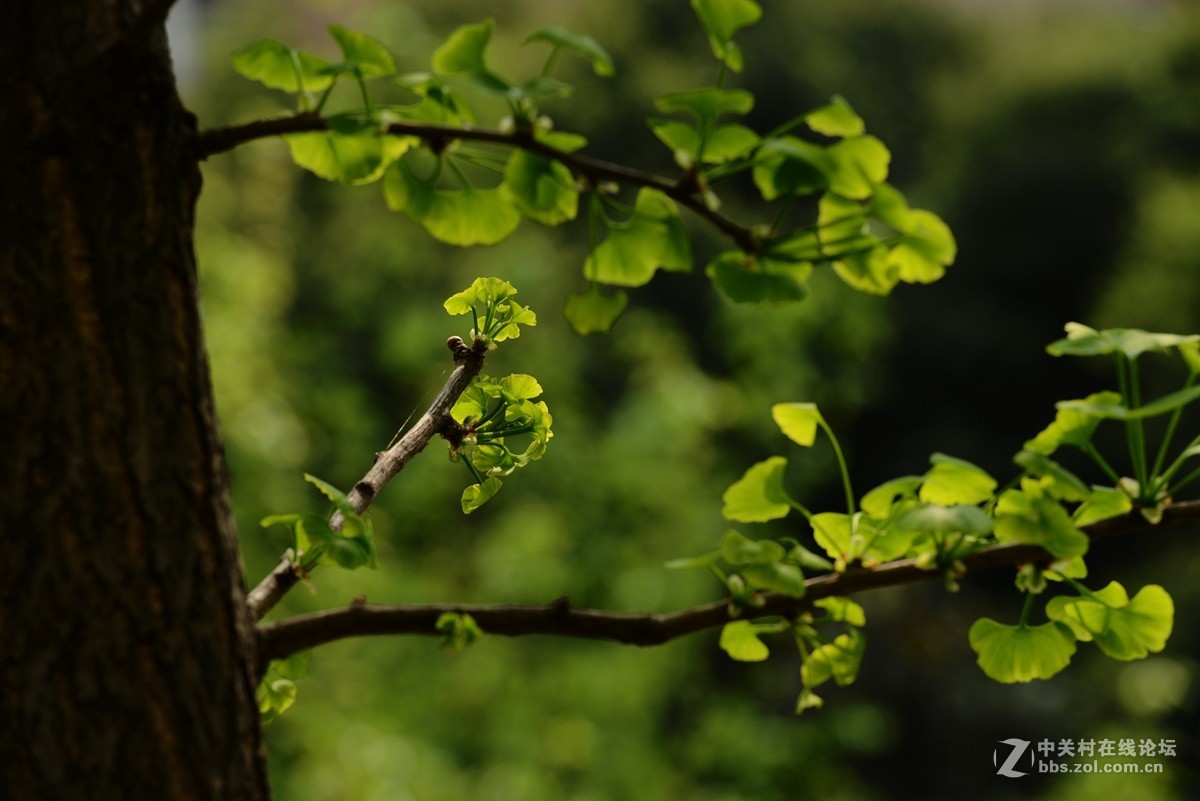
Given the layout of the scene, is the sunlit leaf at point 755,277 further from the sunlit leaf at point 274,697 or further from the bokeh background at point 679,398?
the bokeh background at point 679,398

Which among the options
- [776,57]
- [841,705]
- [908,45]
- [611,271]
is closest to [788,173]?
[611,271]

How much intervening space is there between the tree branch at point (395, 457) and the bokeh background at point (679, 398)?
186cm

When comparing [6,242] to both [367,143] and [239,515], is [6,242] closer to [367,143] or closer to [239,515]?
[367,143]

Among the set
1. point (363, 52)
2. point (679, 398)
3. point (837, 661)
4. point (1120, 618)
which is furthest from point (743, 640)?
point (679, 398)

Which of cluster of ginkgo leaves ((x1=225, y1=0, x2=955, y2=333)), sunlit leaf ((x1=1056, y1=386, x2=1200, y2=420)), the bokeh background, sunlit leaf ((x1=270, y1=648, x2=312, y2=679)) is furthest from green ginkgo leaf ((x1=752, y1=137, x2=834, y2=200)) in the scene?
the bokeh background

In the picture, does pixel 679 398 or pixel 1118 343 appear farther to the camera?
pixel 679 398

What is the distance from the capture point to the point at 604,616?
0.38 metres

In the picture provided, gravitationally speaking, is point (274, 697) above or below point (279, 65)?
below

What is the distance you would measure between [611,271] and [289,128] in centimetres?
12

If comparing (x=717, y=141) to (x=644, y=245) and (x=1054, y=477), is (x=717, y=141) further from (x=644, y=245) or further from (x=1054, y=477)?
(x=1054, y=477)

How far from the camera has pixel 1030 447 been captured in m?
0.39

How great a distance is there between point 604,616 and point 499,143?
0.16 m

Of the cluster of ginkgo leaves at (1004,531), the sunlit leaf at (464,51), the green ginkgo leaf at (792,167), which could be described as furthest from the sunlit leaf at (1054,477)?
the sunlit leaf at (464,51)

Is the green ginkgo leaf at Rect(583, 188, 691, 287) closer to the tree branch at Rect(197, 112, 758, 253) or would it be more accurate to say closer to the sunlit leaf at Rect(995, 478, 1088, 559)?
the tree branch at Rect(197, 112, 758, 253)
